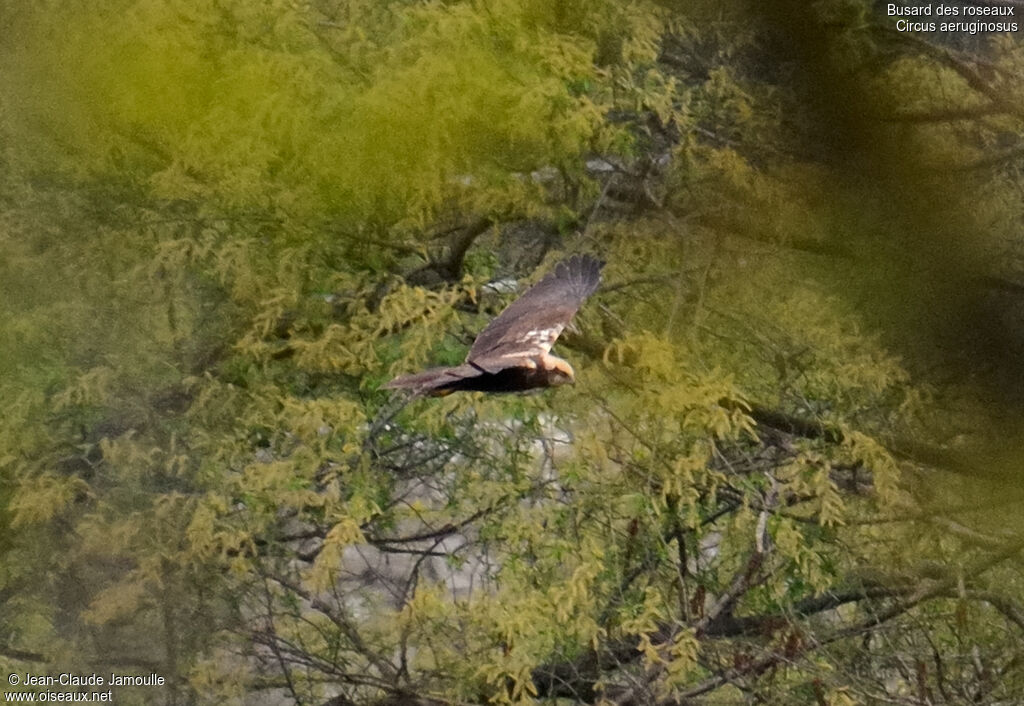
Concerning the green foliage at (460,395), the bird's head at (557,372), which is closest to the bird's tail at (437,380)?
the bird's head at (557,372)

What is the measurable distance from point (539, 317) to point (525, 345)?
4.9 inches

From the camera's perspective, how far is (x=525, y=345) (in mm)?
1918


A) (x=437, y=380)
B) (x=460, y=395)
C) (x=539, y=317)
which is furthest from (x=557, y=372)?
(x=460, y=395)

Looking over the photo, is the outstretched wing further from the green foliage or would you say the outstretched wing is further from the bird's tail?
the green foliage

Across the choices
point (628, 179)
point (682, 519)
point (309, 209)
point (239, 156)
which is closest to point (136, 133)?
point (239, 156)

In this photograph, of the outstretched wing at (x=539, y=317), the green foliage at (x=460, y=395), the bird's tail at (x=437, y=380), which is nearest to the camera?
the bird's tail at (x=437, y=380)

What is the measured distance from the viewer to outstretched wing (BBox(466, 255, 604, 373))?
6.23 ft

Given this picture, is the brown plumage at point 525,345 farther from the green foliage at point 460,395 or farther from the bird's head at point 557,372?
the green foliage at point 460,395

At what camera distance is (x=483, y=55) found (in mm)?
2404

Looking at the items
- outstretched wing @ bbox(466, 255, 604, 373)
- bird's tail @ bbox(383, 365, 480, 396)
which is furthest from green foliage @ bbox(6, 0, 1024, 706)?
bird's tail @ bbox(383, 365, 480, 396)

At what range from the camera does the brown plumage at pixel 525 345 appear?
5.82 ft

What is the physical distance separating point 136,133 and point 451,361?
0.93 metres

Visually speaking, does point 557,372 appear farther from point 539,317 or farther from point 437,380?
point 437,380

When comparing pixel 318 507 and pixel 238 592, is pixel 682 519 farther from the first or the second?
pixel 238 592
